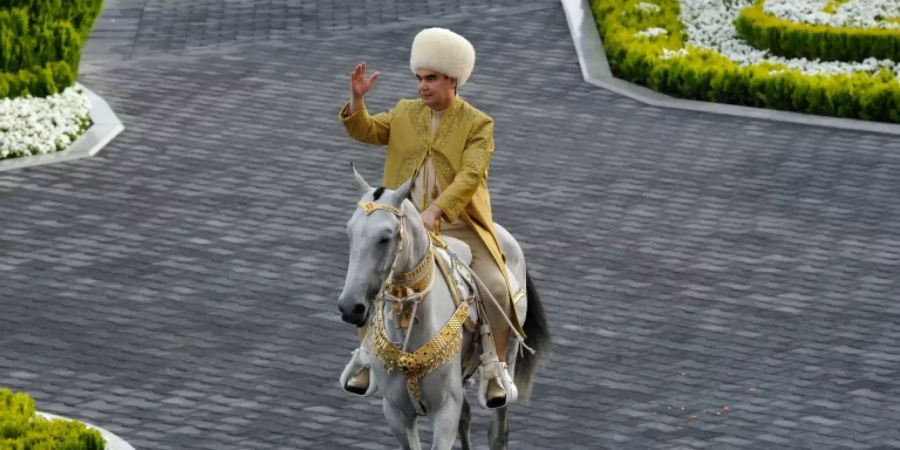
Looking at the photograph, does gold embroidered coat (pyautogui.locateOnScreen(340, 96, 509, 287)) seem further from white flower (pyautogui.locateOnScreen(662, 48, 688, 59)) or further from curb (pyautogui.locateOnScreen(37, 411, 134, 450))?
white flower (pyautogui.locateOnScreen(662, 48, 688, 59))

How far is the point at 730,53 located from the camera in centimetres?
2122

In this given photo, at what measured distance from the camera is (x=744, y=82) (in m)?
19.8

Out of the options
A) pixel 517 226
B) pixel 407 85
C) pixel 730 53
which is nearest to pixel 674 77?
pixel 730 53

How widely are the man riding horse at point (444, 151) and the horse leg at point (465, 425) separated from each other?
18.2 inches

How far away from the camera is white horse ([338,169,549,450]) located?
30.4ft

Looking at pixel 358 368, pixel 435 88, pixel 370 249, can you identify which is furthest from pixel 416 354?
pixel 435 88

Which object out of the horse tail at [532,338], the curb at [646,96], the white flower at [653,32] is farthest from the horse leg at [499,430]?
the white flower at [653,32]

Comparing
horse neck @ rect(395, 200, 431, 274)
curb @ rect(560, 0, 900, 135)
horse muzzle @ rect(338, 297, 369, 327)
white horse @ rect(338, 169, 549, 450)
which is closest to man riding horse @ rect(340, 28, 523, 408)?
white horse @ rect(338, 169, 549, 450)

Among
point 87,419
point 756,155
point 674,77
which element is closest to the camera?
point 87,419

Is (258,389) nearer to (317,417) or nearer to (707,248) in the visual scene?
(317,417)

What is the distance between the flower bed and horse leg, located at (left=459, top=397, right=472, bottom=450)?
26.5 feet

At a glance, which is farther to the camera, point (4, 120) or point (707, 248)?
point (4, 120)

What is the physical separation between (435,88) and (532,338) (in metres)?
2.05

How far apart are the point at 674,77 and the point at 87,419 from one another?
9.07 meters
